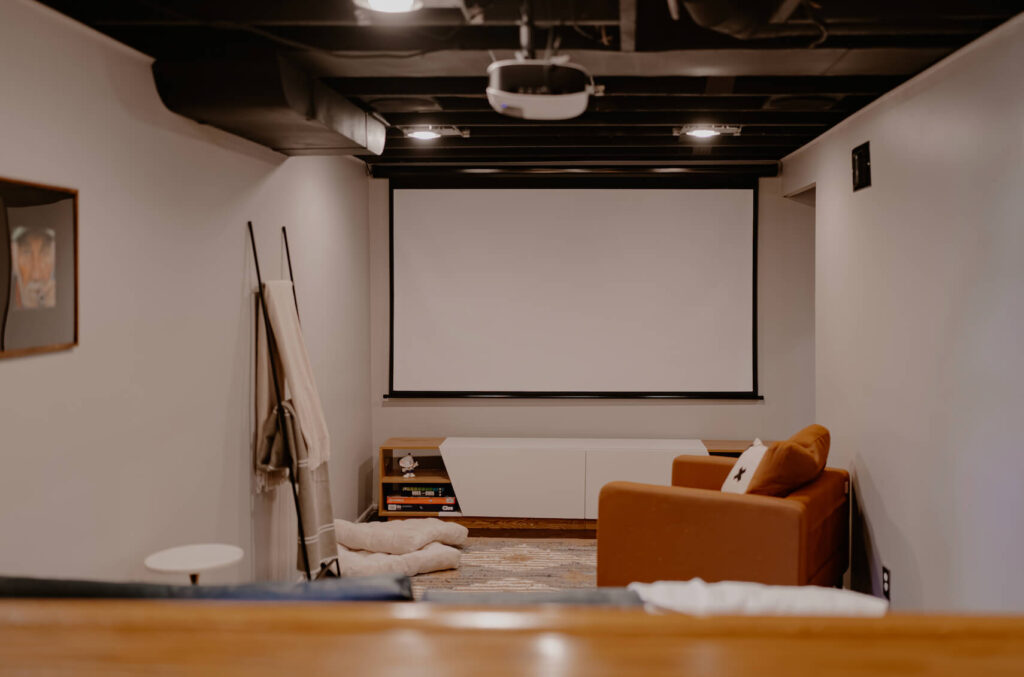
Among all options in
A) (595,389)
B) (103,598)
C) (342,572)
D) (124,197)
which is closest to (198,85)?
(124,197)

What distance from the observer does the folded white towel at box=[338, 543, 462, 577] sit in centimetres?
468

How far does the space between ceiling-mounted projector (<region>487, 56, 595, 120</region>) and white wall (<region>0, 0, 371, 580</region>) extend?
1.27m

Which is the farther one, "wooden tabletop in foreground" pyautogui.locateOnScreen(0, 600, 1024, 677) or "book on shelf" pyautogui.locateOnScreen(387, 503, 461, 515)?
"book on shelf" pyautogui.locateOnScreen(387, 503, 461, 515)

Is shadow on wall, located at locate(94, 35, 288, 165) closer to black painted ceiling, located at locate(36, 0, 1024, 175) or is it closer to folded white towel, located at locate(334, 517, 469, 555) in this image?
Result: black painted ceiling, located at locate(36, 0, 1024, 175)

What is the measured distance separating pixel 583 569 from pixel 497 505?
1.00 metres

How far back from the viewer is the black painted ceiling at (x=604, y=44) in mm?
2613

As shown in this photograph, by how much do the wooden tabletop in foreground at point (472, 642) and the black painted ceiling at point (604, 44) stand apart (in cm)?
168

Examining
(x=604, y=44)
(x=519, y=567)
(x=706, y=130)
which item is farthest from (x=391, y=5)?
(x=519, y=567)

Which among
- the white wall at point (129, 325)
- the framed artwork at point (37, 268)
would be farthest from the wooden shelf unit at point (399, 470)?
the framed artwork at point (37, 268)

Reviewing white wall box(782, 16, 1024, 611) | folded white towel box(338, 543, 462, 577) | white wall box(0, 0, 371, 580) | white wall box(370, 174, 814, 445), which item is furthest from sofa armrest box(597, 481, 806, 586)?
white wall box(370, 174, 814, 445)

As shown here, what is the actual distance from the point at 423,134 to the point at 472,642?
355 cm

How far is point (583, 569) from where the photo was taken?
16.2 feet

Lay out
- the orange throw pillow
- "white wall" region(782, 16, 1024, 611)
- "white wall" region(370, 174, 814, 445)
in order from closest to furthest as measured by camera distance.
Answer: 1. "white wall" region(782, 16, 1024, 611)
2. the orange throw pillow
3. "white wall" region(370, 174, 814, 445)

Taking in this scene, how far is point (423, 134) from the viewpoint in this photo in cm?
471
